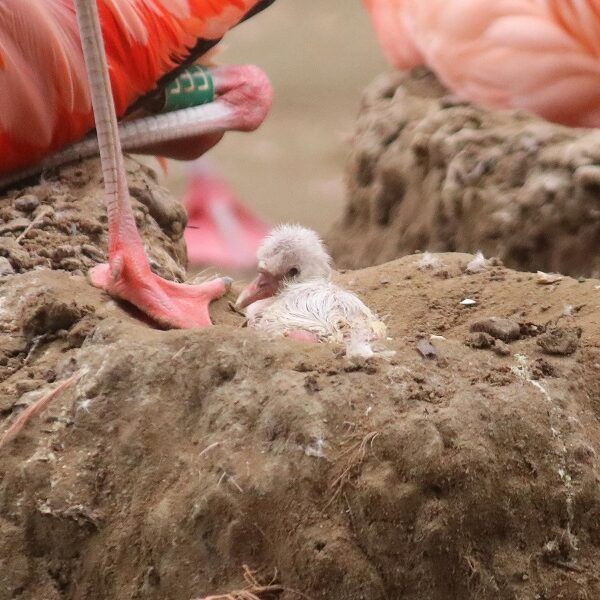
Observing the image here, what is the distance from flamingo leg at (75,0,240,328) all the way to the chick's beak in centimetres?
21

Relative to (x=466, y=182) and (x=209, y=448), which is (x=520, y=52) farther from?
(x=209, y=448)

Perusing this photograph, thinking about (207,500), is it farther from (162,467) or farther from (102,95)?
(102,95)

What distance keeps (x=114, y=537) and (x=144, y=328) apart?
324 millimetres

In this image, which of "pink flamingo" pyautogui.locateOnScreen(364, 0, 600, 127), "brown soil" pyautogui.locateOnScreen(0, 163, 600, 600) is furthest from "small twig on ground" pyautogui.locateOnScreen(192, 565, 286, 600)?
"pink flamingo" pyautogui.locateOnScreen(364, 0, 600, 127)

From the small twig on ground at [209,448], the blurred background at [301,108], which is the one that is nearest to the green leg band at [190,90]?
the small twig on ground at [209,448]

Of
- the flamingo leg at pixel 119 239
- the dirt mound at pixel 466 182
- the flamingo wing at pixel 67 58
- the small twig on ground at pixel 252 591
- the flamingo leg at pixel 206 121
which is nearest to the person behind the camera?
the small twig on ground at pixel 252 591

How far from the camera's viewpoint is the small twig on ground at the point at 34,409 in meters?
1.45

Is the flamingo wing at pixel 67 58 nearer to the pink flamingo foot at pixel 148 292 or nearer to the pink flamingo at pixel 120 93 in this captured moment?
the pink flamingo at pixel 120 93

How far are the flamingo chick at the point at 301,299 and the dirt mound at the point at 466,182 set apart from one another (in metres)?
0.80

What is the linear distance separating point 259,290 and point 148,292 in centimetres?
33

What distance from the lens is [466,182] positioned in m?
2.81

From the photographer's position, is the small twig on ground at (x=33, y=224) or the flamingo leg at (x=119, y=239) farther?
the small twig on ground at (x=33, y=224)

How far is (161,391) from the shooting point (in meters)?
1.46

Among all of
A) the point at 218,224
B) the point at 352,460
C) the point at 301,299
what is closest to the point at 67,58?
the point at 301,299
